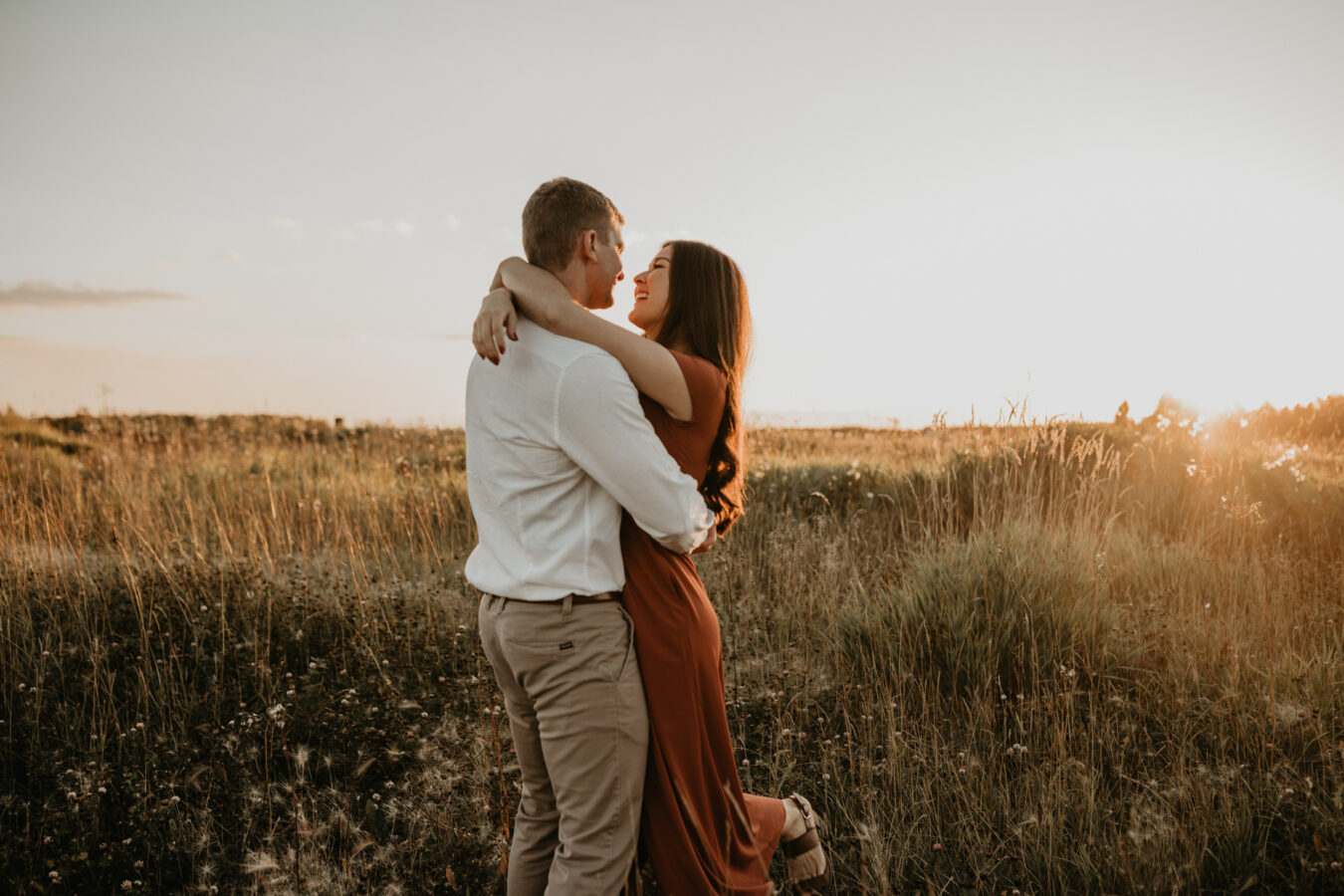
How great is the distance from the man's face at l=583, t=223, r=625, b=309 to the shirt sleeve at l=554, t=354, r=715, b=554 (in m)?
0.32

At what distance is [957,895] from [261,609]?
469 centimetres

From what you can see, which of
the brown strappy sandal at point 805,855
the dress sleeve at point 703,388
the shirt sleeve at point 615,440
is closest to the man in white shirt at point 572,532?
the shirt sleeve at point 615,440

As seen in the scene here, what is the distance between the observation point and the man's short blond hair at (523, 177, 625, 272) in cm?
205

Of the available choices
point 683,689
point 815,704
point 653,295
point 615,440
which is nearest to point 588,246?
point 653,295

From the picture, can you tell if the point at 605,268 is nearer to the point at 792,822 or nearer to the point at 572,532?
the point at 572,532

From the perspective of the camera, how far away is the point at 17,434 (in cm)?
1208

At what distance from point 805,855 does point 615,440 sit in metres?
1.82

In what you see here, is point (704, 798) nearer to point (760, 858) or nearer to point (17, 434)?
point (760, 858)

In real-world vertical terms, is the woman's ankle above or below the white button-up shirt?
below

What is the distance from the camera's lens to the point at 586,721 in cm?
198

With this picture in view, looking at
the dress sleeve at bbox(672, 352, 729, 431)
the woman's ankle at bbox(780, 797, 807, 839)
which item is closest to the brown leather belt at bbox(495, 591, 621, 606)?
the dress sleeve at bbox(672, 352, 729, 431)

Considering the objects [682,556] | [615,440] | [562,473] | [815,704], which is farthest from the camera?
[815,704]

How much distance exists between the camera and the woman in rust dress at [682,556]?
2016 mm

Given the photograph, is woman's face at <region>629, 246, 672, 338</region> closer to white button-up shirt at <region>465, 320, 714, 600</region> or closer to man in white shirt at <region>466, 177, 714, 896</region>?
man in white shirt at <region>466, 177, 714, 896</region>
